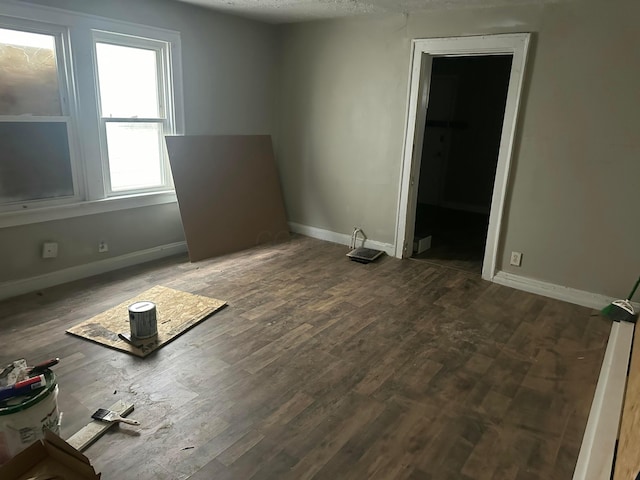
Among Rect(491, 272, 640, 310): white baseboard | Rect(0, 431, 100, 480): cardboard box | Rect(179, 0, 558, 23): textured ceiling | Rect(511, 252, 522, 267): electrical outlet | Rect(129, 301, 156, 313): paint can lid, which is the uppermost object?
Rect(179, 0, 558, 23): textured ceiling

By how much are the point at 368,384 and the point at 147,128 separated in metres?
3.21

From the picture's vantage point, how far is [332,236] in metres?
5.27

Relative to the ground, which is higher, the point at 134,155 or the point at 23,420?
the point at 134,155

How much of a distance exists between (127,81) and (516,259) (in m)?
3.94

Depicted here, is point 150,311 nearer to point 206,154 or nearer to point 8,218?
point 8,218

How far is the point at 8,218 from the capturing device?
128 inches

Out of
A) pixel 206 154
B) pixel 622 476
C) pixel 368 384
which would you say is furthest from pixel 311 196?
pixel 622 476

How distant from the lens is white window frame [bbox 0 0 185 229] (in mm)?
3236

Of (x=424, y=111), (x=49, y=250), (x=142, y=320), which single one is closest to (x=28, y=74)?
→ (x=49, y=250)

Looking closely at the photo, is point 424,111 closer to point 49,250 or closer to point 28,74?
point 28,74

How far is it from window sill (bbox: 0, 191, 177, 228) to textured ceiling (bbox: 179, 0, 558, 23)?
1886 mm

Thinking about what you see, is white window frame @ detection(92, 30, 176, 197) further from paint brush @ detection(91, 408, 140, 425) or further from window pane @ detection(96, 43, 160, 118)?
paint brush @ detection(91, 408, 140, 425)

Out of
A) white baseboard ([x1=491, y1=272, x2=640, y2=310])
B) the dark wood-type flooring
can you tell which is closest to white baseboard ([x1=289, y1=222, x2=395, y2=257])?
the dark wood-type flooring

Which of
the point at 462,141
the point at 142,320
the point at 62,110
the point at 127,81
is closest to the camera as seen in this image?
the point at 142,320
